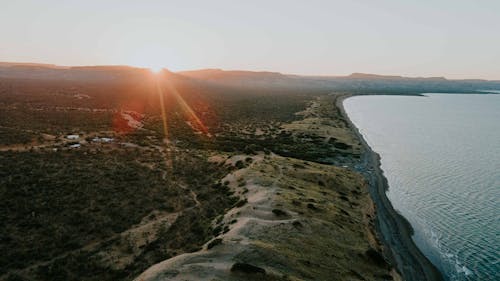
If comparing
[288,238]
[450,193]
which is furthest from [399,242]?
[450,193]

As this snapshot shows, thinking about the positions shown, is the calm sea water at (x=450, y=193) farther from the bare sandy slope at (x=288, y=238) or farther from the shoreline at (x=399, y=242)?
the bare sandy slope at (x=288, y=238)

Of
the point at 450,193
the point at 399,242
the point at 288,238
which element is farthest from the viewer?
the point at 450,193

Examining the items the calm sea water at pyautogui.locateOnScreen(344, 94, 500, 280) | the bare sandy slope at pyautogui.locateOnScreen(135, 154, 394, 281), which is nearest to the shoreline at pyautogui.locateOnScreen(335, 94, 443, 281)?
the calm sea water at pyautogui.locateOnScreen(344, 94, 500, 280)

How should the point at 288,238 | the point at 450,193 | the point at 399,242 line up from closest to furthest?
the point at 288,238 < the point at 399,242 < the point at 450,193

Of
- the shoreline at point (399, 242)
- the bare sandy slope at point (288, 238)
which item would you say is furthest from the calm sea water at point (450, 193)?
the bare sandy slope at point (288, 238)

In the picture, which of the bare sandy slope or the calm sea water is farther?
the calm sea water

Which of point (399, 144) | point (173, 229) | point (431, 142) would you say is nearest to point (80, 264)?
point (173, 229)

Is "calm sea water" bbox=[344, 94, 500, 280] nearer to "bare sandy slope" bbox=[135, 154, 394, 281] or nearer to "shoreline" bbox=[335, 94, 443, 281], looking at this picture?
"shoreline" bbox=[335, 94, 443, 281]

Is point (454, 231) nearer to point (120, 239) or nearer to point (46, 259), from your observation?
point (120, 239)

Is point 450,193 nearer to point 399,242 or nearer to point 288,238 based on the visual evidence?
point 399,242
